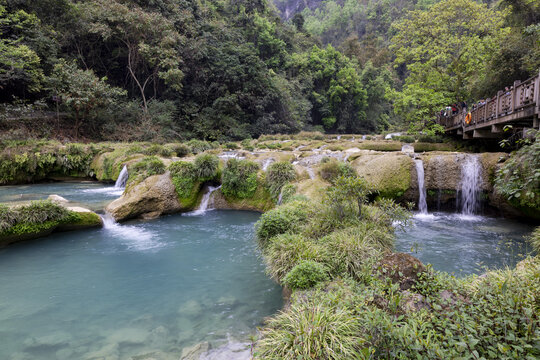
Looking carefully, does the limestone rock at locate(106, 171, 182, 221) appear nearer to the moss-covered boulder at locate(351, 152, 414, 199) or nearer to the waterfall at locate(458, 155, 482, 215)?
the moss-covered boulder at locate(351, 152, 414, 199)

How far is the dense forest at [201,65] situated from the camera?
17.5 m

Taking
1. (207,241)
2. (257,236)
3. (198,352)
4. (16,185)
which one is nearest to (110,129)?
(16,185)

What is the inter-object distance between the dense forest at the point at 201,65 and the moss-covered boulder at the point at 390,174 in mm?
7214

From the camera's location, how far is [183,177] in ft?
38.3

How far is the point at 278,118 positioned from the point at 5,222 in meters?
26.9

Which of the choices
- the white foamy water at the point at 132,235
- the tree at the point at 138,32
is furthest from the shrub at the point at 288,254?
the tree at the point at 138,32

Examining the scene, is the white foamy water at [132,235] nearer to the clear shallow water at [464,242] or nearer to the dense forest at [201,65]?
the clear shallow water at [464,242]

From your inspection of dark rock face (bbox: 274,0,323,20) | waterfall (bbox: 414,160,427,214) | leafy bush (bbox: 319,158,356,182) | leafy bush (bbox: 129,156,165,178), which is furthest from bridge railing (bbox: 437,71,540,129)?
dark rock face (bbox: 274,0,323,20)

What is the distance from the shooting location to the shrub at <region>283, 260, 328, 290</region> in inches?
176

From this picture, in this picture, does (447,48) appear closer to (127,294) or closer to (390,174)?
(390,174)

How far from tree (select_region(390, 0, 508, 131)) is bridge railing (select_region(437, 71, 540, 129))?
509cm

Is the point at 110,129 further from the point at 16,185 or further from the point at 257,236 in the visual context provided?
the point at 257,236

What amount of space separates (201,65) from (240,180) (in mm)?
20069

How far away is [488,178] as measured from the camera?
1034cm
